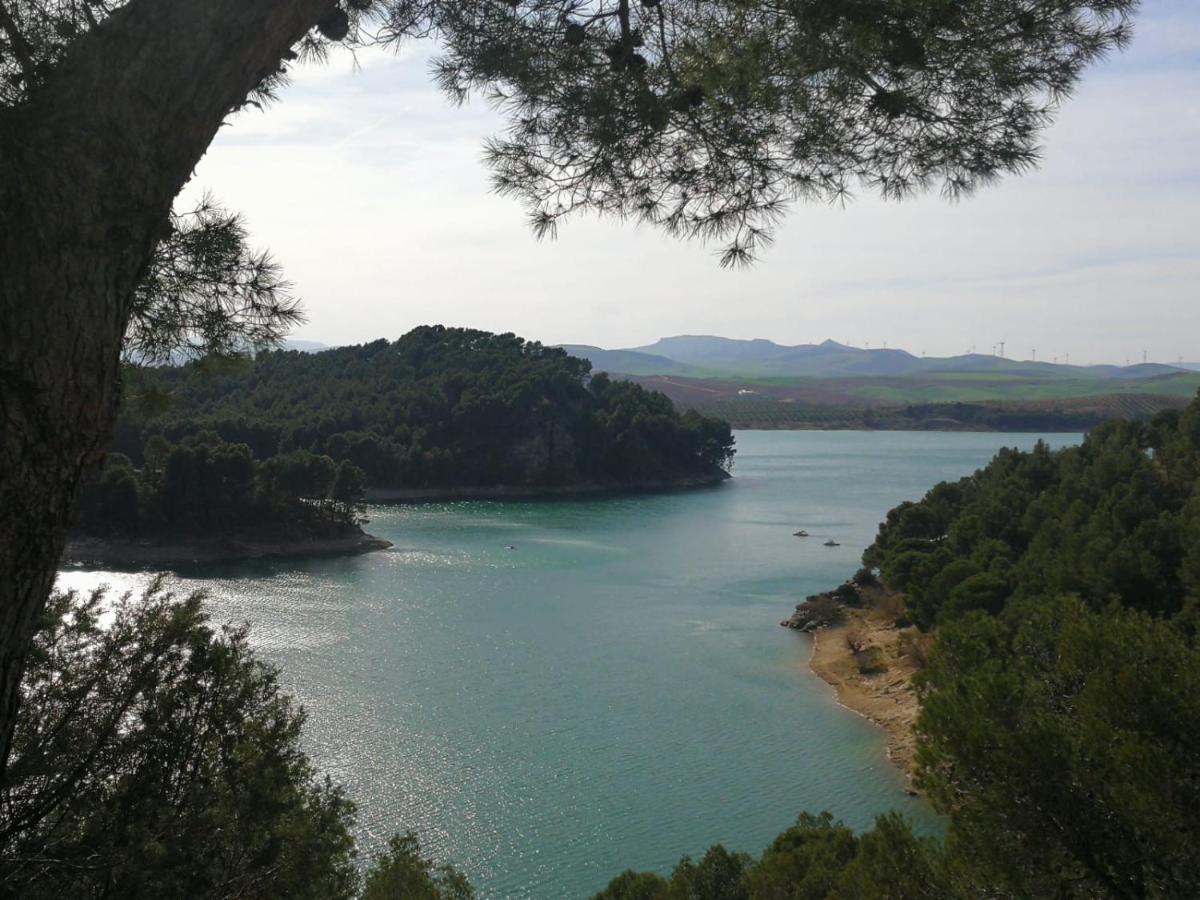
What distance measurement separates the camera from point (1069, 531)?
15.3 metres

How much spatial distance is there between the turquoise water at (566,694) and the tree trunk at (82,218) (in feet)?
28.3

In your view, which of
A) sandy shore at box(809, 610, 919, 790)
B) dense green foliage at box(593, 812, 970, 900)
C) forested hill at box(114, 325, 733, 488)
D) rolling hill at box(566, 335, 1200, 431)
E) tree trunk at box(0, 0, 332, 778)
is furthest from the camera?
rolling hill at box(566, 335, 1200, 431)

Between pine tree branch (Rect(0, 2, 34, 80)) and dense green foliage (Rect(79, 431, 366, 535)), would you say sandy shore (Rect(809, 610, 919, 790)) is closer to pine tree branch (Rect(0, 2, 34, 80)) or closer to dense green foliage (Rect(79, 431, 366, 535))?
pine tree branch (Rect(0, 2, 34, 80))

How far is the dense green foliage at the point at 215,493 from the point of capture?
25.9m

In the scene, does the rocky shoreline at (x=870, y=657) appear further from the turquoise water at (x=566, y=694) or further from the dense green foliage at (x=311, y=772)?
the dense green foliage at (x=311, y=772)

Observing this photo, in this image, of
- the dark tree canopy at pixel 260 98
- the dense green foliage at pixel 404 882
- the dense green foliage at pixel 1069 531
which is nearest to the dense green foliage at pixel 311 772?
the dense green foliage at pixel 404 882

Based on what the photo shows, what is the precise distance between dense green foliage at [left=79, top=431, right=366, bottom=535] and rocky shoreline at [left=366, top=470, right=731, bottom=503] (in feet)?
34.3

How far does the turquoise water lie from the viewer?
419 inches

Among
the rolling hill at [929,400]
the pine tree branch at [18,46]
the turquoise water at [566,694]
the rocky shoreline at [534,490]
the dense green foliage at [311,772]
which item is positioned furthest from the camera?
the rolling hill at [929,400]

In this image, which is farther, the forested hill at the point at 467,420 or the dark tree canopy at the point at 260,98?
the forested hill at the point at 467,420

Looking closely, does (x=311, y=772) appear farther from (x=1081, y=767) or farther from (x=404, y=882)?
(x=1081, y=767)

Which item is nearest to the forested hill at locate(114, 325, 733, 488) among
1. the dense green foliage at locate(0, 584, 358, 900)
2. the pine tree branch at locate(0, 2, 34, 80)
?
the dense green foliage at locate(0, 584, 358, 900)

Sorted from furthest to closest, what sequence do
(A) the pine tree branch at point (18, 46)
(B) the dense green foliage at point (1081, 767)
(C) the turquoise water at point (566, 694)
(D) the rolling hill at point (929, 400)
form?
(D) the rolling hill at point (929, 400) → (C) the turquoise water at point (566, 694) → (B) the dense green foliage at point (1081, 767) → (A) the pine tree branch at point (18, 46)

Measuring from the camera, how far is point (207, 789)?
3387 millimetres
